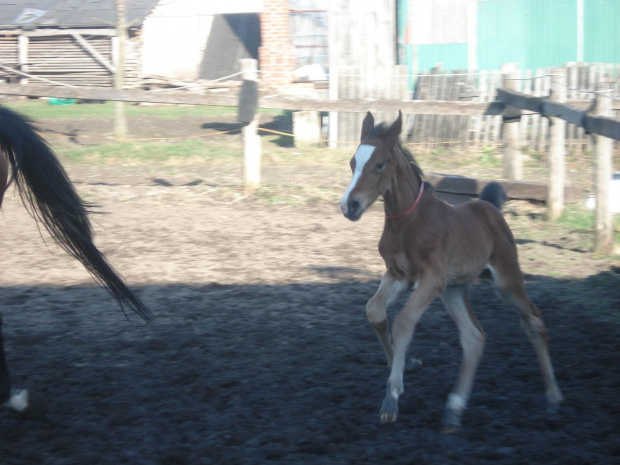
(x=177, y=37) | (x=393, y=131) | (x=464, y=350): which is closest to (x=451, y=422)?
(x=464, y=350)

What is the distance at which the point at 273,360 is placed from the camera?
4.40m

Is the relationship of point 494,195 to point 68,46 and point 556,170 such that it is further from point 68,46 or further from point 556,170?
point 68,46

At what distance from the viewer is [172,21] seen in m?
25.8

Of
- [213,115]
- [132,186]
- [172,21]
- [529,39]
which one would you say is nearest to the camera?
[132,186]

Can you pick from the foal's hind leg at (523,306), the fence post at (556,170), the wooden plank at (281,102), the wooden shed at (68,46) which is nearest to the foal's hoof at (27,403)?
the foal's hind leg at (523,306)

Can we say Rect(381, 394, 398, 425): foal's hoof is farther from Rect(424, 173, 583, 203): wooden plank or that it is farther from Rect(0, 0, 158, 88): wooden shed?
Rect(0, 0, 158, 88): wooden shed

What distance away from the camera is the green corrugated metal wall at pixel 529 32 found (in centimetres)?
1511

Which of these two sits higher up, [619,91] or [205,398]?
[619,91]

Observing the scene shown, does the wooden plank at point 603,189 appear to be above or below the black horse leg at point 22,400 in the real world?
above

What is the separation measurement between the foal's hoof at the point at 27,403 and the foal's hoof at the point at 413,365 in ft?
6.69

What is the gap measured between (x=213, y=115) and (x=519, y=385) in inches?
583

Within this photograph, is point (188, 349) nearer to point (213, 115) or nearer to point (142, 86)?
point (213, 115)

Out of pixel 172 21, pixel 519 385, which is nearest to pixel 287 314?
pixel 519 385

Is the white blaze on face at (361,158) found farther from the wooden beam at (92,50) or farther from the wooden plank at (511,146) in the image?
the wooden beam at (92,50)
